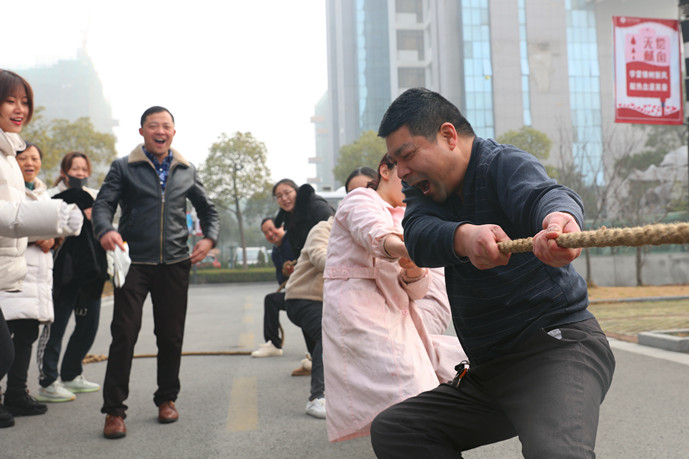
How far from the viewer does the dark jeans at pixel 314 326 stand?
4676 millimetres

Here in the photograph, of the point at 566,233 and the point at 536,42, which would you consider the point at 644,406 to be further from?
the point at 536,42

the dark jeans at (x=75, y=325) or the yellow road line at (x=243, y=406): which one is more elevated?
the dark jeans at (x=75, y=325)

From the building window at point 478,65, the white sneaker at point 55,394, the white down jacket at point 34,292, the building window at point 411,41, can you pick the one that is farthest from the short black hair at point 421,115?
the building window at point 411,41

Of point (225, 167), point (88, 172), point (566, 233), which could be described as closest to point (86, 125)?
point (225, 167)

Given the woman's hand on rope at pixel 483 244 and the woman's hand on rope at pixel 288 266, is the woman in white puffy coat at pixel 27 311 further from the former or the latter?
the woman's hand on rope at pixel 483 244

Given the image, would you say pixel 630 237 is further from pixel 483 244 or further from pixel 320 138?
pixel 320 138

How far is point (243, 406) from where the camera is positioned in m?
5.11

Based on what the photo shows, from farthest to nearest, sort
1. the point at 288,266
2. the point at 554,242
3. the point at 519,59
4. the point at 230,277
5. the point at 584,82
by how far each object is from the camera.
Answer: the point at 584,82 < the point at 519,59 < the point at 230,277 < the point at 288,266 < the point at 554,242

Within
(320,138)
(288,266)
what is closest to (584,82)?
(288,266)

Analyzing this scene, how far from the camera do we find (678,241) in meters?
1.30

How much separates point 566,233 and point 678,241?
0.27 m

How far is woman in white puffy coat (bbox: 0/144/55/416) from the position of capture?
4691 millimetres

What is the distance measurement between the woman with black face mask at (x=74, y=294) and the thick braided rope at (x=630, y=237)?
4.45 metres

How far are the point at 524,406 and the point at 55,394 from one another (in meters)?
4.44
